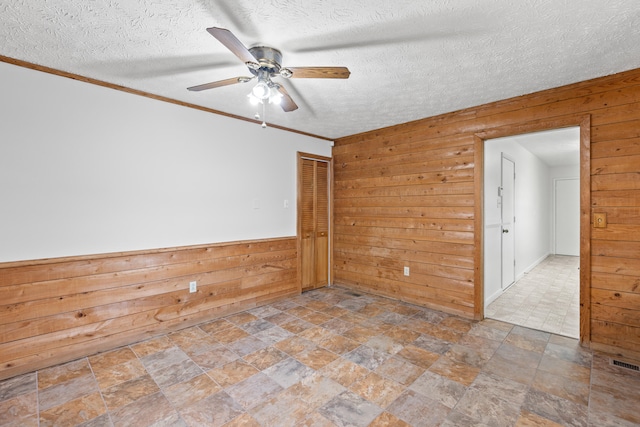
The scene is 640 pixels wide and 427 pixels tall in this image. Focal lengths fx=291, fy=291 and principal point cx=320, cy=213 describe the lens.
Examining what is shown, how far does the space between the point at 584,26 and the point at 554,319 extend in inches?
118

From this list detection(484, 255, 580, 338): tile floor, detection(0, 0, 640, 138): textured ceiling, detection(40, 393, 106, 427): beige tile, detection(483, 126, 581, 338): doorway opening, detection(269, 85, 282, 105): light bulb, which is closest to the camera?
detection(0, 0, 640, 138): textured ceiling

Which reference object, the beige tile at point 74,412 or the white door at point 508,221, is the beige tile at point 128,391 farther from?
the white door at point 508,221

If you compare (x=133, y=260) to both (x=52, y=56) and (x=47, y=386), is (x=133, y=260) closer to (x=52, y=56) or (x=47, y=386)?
(x=47, y=386)

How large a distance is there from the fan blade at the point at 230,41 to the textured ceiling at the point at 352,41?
22 cm

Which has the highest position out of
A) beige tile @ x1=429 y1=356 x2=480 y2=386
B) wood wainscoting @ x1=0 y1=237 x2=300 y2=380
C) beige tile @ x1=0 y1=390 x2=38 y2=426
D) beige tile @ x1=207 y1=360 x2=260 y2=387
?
wood wainscoting @ x1=0 y1=237 x2=300 y2=380

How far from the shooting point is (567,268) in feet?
19.7

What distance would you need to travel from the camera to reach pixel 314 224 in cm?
460

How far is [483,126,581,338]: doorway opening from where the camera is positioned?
3.57m

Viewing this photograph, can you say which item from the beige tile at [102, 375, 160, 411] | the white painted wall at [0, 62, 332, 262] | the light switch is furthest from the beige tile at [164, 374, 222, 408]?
the light switch

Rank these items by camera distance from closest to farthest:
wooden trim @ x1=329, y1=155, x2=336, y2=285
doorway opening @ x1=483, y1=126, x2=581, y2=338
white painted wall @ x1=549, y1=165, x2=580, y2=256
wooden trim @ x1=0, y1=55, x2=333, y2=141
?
1. wooden trim @ x1=0, y1=55, x2=333, y2=141
2. doorway opening @ x1=483, y1=126, x2=581, y2=338
3. wooden trim @ x1=329, y1=155, x2=336, y2=285
4. white painted wall @ x1=549, y1=165, x2=580, y2=256

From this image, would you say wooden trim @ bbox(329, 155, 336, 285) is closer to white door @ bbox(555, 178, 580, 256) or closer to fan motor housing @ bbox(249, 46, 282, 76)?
fan motor housing @ bbox(249, 46, 282, 76)

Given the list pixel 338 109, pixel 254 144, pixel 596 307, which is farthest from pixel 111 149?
pixel 596 307

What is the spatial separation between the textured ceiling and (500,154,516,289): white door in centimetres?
184

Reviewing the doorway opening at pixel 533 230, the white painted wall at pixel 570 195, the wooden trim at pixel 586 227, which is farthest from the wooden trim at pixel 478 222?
the white painted wall at pixel 570 195
